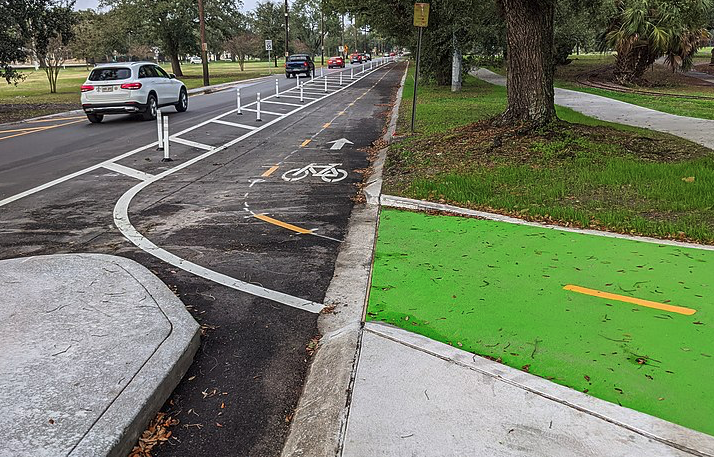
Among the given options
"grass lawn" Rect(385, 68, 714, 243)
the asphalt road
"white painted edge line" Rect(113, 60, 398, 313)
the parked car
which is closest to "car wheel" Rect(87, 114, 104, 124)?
the asphalt road

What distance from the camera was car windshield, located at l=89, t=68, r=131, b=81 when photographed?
1950 centimetres

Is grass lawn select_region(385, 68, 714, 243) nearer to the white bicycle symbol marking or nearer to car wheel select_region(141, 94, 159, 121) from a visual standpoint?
the white bicycle symbol marking

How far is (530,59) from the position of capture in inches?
477

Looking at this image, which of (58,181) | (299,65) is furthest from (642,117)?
(299,65)

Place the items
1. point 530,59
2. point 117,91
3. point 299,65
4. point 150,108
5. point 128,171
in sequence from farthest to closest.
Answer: point 299,65, point 150,108, point 117,91, point 530,59, point 128,171

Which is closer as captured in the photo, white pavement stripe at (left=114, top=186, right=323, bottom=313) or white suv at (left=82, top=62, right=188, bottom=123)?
white pavement stripe at (left=114, top=186, right=323, bottom=313)

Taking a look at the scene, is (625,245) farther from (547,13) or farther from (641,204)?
(547,13)

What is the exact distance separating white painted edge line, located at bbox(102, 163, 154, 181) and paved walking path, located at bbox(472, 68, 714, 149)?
10.2 meters

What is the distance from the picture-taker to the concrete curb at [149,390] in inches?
118

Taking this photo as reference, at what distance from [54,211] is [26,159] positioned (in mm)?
5090

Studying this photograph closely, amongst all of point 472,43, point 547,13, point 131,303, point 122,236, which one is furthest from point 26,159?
point 472,43

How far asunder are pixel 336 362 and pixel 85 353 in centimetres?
158

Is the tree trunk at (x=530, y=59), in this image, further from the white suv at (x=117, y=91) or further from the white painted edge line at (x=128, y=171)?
the white suv at (x=117, y=91)

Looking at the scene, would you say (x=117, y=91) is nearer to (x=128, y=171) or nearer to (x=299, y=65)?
(x=128, y=171)
